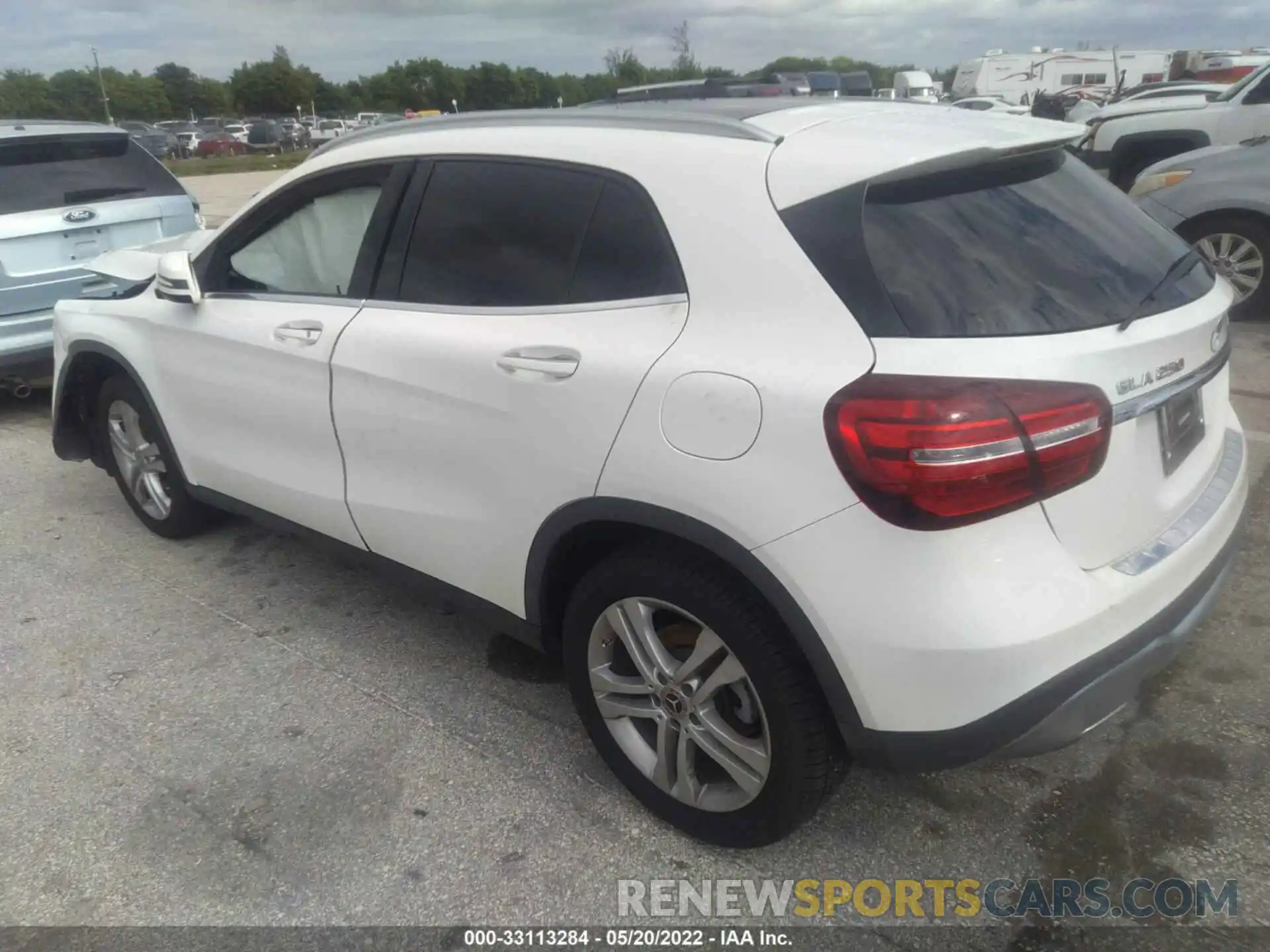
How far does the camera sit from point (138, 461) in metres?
4.31

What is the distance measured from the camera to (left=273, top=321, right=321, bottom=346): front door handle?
10.2ft

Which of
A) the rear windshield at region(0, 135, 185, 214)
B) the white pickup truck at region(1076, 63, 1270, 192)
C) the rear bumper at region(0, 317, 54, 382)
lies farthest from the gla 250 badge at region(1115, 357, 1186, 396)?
the white pickup truck at region(1076, 63, 1270, 192)

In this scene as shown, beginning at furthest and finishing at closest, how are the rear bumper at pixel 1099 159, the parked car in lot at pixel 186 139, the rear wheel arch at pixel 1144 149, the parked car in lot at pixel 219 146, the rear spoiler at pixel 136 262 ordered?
the parked car in lot at pixel 219 146, the parked car in lot at pixel 186 139, the rear bumper at pixel 1099 159, the rear wheel arch at pixel 1144 149, the rear spoiler at pixel 136 262

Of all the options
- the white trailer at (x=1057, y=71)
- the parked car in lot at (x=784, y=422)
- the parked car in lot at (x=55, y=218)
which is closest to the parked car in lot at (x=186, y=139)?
the white trailer at (x=1057, y=71)

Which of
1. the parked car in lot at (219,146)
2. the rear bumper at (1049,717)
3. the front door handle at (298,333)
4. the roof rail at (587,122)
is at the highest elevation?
the roof rail at (587,122)

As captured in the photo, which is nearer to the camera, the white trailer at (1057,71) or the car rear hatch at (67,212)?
the car rear hatch at (67,212)

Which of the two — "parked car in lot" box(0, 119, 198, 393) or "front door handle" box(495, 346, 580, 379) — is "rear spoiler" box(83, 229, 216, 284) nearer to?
"parked car in lot" box(0, 119, 198, 393)

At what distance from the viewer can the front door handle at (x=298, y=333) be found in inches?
122

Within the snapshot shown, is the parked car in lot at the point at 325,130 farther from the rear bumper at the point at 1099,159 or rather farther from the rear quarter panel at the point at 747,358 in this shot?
the rear quarter panel at the point at 747,358

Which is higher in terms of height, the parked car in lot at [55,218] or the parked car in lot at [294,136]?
the parked car in lot at [55,218]

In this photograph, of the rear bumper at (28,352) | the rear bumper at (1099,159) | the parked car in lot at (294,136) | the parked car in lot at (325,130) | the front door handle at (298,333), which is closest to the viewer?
the front door handle at (298,333)

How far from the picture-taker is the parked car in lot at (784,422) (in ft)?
6.25

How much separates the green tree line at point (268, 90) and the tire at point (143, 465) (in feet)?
95.8

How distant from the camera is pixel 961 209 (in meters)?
2.13
